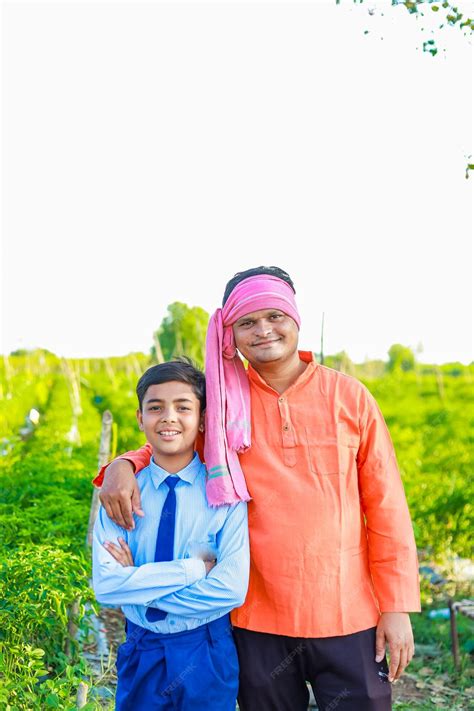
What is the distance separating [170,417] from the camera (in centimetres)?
211

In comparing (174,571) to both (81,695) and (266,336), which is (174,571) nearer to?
(266,336)

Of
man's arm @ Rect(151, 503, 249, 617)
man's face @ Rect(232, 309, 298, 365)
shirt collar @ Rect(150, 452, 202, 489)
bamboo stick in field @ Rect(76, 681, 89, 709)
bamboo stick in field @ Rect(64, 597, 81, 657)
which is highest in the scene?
man's face @ Rect(232, 309, 298, 365)

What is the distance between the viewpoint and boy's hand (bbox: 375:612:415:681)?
209 centimetres

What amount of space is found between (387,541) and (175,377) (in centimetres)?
80

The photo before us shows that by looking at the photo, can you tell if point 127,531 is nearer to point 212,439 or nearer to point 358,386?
point 212,439

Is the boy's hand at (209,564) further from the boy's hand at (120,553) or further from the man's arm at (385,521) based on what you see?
the man's arm at (385,521)

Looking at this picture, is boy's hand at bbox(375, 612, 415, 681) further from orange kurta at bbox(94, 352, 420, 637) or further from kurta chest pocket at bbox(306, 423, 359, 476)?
kurta chest pocket at bbox(306, 423, 359, 476)

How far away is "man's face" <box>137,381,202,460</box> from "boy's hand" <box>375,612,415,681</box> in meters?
0.79

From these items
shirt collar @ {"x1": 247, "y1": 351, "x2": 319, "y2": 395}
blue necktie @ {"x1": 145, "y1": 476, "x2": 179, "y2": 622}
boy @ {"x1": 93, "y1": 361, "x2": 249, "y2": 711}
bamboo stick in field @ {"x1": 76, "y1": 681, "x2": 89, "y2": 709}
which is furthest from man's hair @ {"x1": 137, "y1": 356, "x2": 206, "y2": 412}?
bamboo stick in field @ {"x1": 76, "y1": 681, "x2": 89, "y2": 709}

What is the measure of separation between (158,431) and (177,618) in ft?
1.73

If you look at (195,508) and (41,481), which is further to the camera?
(41,481)

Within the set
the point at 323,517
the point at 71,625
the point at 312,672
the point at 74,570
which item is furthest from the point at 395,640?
the point at 71,625

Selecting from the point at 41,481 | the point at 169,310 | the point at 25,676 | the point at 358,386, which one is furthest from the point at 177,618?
the point at 169,310

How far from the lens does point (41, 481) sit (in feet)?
15.0
